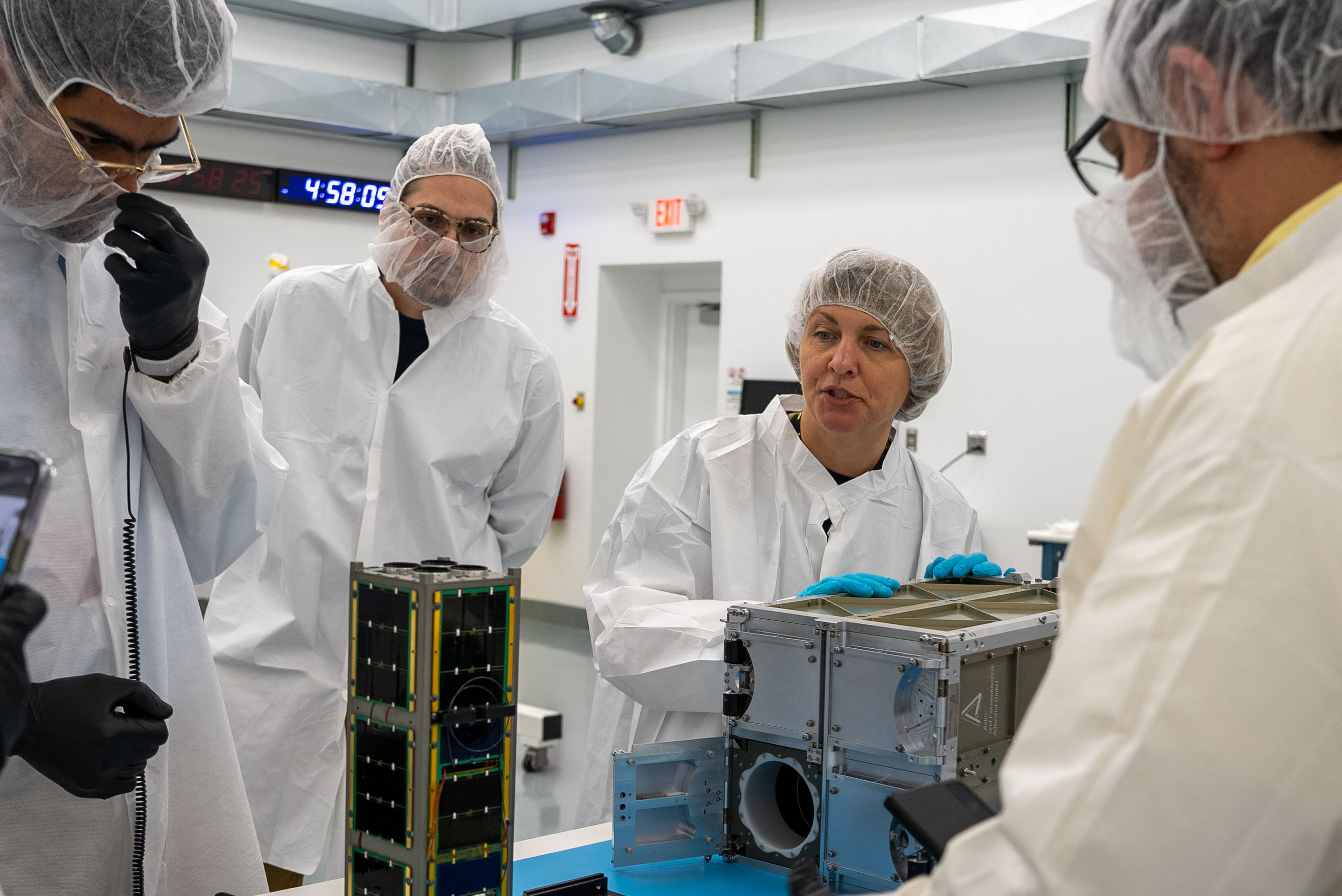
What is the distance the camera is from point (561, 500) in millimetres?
6484

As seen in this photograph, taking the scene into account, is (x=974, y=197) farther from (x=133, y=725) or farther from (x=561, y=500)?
(x=133, y=725)

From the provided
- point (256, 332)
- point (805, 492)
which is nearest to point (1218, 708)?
point (805, 492)

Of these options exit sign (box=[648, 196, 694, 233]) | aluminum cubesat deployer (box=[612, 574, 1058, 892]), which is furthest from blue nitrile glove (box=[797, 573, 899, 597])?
exit sign (box=[648, 196, 694, 233])

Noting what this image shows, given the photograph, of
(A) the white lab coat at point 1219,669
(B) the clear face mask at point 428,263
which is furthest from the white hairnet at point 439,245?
(A) the white lab coat at point 1219,669

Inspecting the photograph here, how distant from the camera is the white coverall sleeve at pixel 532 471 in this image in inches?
112

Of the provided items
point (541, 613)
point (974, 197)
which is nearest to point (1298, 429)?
point (974, 197)

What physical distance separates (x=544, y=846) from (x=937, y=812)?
2.55 feet

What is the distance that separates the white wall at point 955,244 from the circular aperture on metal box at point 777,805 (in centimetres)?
344

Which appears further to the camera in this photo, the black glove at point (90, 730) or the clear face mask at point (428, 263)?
the clear face mask at point (428, 263)

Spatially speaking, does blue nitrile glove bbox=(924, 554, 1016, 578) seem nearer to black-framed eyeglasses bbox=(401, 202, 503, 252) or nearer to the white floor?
the white floor

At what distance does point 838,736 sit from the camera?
135cm

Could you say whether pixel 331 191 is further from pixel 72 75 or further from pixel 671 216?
pixel 72 75

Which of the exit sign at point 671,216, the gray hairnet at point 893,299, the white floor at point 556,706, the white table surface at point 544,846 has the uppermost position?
the exit sign at point 671,216

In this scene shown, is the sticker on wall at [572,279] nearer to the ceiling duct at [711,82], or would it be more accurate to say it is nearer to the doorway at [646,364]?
the doorway at [646,364]
